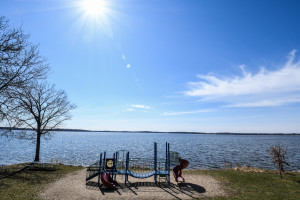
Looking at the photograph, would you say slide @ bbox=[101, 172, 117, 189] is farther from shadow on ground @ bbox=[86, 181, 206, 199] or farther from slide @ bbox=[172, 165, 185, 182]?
slide @ bbox=[172, 165, 185, 182]

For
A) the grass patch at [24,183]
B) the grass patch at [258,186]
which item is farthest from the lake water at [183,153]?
the grass patch at [258,186]

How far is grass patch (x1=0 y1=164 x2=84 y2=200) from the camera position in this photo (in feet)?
35.6

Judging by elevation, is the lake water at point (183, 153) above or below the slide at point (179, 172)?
below

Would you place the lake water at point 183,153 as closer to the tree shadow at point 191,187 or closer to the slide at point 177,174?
the slide at point 177,174

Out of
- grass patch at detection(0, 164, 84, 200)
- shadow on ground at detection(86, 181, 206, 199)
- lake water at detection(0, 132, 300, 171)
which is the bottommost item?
lake water at detection(0, 132, 300, 171)

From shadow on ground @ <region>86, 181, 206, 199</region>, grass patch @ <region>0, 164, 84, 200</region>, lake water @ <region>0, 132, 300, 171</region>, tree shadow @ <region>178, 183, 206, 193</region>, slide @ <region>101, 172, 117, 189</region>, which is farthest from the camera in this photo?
lake water @ <region>0, 132, 300, 171</region>

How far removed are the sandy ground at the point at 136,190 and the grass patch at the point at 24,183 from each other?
0.76 m

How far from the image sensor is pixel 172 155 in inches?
646

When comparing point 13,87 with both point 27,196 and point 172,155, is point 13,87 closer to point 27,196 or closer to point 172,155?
point 27,196

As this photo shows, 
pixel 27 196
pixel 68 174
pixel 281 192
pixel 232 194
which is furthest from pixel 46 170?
pixel 281 192

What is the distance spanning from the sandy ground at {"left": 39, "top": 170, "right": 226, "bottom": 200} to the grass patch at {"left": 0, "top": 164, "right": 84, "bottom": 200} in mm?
760

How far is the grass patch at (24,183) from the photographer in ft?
35.6

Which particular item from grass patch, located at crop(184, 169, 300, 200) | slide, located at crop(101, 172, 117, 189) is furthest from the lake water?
grass patch, located at crop(184, 169, 300, 200)

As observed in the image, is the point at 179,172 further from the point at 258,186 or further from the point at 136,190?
the point at 258,186
